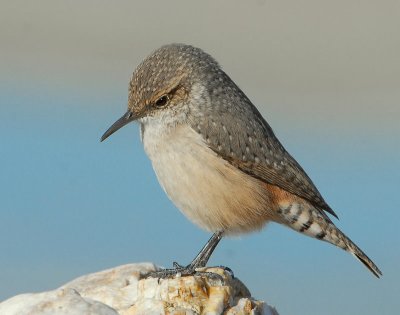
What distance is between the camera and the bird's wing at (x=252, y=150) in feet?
24.4

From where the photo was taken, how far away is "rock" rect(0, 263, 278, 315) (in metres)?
5.24

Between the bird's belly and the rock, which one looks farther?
the bird's belly

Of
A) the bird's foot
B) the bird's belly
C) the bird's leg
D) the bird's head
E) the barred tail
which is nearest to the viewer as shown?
the bird's foot

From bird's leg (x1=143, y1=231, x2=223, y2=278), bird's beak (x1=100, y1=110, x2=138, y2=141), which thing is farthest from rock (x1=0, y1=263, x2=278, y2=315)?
bird's beak (x1=100, y1=110, x2=138, y2=141)

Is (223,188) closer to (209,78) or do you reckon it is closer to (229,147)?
(229,147)

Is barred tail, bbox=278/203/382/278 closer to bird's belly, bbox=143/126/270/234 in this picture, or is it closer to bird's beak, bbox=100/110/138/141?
bird's belly, bbox=143/126/270/234

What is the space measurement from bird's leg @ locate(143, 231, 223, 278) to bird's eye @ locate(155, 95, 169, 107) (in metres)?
1.41

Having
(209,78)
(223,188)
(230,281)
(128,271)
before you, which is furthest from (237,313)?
(209,78)

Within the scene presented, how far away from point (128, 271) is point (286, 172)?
2.18 m

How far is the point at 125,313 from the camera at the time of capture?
554cm

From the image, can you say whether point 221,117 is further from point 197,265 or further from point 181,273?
point 181,273

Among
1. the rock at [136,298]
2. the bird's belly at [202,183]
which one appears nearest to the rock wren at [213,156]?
the bird's belly at [202,183]

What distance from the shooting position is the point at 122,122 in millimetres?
7500

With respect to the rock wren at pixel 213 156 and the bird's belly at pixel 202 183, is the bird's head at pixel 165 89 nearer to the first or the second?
the rock wren at pixel 213 156
